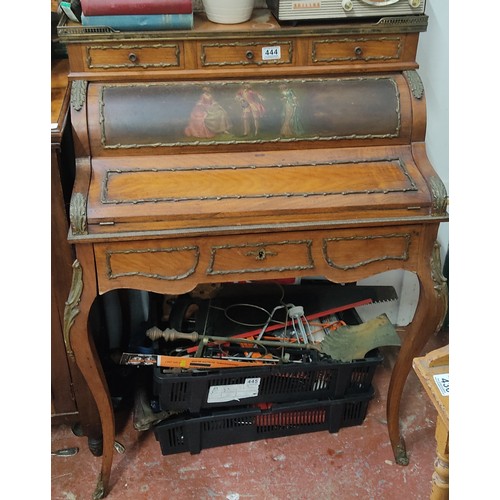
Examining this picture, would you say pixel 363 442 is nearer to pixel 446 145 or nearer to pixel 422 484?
pixel 422 484

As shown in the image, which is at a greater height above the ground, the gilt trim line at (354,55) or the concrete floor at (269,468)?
the gilt trim line at (354,55)

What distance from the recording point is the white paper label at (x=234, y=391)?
2.01 m

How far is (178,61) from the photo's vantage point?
5.55 ft

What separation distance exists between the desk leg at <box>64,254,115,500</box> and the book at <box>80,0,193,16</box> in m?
0.60

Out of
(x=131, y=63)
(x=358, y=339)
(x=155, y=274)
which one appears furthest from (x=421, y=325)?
(x=131, y=63)

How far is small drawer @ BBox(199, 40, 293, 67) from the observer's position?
1685 mm

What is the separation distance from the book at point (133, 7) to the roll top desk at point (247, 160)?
0.17ft

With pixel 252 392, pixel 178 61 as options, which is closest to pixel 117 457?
pixel 252 392

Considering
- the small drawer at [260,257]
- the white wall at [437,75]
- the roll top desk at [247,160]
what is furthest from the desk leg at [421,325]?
the white wall at [437,75]

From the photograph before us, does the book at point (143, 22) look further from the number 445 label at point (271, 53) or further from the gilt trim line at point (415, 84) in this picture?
the gilt trim line at point (415, 84)

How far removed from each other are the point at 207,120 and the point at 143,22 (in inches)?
11.7

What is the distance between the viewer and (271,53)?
5.63 feet

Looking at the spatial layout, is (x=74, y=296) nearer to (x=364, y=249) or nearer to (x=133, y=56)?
(x=133, y=56)

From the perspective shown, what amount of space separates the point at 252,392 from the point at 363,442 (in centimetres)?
44
